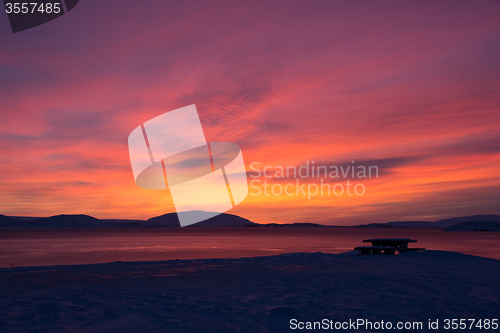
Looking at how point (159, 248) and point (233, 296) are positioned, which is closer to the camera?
point (233, 296)

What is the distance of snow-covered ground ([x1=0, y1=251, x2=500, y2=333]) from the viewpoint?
635cm

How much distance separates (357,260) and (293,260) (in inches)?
124

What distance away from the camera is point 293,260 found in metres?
15.8

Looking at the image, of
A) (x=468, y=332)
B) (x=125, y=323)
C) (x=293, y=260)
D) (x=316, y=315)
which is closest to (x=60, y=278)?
(x=125, y=323)

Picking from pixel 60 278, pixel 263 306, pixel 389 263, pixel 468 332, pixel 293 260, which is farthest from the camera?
pixel 293 260

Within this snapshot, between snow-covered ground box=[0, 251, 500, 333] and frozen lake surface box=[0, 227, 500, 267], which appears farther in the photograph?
frozen lake surface box=[0, 227, 500, 267]

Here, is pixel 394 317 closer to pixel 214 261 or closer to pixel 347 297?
pixel 347 297

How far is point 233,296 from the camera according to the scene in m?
8.38

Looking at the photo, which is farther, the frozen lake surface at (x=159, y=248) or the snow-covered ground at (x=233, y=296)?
the frozen lake surface at (x=159, y=248)

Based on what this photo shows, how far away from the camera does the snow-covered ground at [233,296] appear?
250 inches

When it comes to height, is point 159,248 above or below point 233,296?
below

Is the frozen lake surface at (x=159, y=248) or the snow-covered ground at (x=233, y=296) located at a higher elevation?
the snow-covered ground at (x=233, y=296)

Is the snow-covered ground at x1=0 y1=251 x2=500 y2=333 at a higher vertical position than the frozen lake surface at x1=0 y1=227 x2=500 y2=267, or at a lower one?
higher

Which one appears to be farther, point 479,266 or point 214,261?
point 214,261
